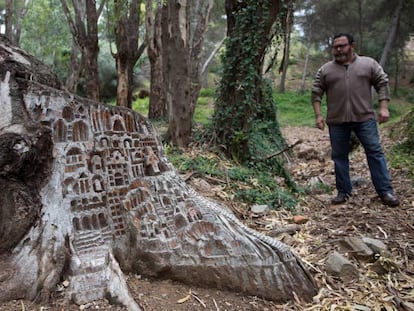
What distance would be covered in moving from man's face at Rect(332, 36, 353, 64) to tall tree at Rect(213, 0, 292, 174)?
161 centimetres

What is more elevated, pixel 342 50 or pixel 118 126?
pixel 342 50

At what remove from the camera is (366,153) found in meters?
3.94

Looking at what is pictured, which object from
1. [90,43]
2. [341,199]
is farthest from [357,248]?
[90,43]

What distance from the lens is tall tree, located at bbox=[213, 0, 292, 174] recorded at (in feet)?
17.4

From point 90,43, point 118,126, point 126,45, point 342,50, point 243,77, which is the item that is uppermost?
point 126,45

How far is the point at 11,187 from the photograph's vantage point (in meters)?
1.95

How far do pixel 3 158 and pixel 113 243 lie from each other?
0.75m

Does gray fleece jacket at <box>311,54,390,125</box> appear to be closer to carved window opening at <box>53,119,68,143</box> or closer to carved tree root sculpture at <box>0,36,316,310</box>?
carved tree root sculpture at <box>0,36,316,310</box>

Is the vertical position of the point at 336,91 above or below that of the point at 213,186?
above

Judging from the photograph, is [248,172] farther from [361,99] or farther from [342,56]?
[342,56]

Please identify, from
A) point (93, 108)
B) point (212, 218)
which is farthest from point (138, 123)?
point (212, 218)

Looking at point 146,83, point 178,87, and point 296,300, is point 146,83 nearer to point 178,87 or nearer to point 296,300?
point 178,87

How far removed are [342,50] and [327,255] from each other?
2167 mm

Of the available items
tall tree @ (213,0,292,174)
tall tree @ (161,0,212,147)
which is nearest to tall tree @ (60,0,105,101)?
tall tree @ (161,0,212,147)
